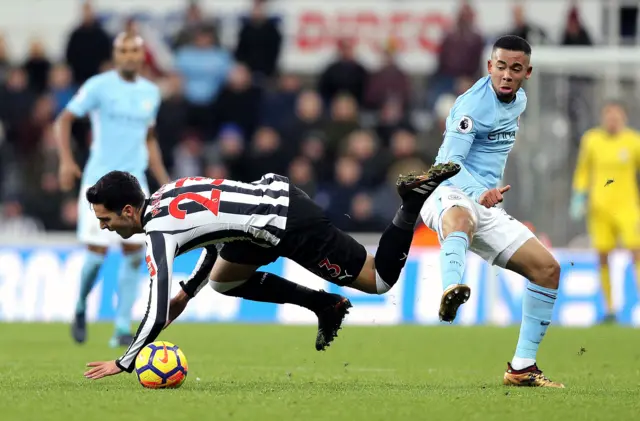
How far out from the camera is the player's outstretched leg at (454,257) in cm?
680

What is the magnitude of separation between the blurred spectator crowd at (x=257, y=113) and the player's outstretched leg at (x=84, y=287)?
18.5ft

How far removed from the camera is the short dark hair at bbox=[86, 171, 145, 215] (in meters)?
Result: 7.42

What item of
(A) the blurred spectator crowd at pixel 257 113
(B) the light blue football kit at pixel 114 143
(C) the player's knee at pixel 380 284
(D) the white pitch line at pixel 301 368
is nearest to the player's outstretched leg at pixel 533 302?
(C) the player's knee at pixel 380 284

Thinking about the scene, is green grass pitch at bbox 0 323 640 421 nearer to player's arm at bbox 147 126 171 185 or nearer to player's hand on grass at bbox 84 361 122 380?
player's hand on grass at bbox 84 361 122 380

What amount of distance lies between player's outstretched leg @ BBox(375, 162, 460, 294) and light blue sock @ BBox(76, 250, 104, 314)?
12.8 feet

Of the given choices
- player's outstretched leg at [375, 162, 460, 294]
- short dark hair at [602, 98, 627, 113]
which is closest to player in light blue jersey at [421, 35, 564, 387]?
player's outstretched leg at [375, 162, 460, 294]

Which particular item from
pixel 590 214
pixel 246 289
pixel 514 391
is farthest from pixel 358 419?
pixel 590 214

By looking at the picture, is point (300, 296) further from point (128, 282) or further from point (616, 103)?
point (616, 103)

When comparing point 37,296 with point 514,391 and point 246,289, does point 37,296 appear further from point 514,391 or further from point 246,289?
point 514,391

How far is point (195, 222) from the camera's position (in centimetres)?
742

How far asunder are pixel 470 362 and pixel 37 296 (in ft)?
24.2

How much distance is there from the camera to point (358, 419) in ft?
19.5

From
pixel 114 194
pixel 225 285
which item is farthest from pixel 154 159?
pixel 114 194

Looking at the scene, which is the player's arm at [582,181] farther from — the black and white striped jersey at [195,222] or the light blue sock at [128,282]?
the black and white striped jersey at [195,222]
